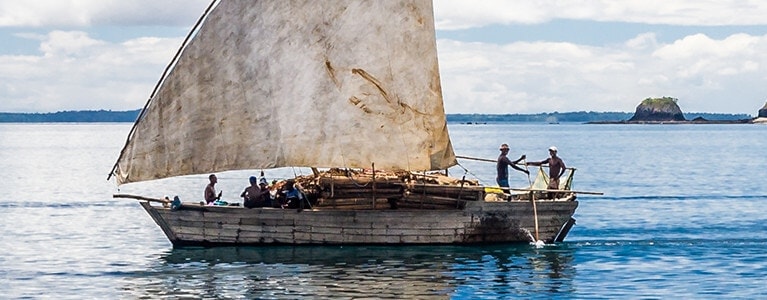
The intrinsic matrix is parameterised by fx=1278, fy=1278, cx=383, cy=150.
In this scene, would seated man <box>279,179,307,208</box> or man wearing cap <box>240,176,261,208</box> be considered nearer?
seated man <box>279,179,307,208</box>

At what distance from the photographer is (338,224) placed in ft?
109

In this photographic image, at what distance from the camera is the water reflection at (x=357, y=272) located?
2845 cm

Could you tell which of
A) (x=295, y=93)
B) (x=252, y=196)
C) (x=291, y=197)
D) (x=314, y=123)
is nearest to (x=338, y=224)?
(x=291, y=197)

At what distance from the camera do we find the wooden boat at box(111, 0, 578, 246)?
107 feet

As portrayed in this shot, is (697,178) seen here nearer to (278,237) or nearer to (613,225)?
(613,225)

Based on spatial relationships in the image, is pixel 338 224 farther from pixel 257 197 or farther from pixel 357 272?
pixel 357 272

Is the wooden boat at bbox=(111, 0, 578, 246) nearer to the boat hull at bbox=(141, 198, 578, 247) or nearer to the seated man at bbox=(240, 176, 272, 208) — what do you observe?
the boat hull at bbox=(141, 198, 578, 247)

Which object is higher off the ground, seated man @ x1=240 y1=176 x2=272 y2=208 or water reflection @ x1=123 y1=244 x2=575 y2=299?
seated man @ x1=240 y1=176 x2=272 y2=208

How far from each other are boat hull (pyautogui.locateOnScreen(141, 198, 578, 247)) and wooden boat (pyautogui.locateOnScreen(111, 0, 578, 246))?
1.4 inches

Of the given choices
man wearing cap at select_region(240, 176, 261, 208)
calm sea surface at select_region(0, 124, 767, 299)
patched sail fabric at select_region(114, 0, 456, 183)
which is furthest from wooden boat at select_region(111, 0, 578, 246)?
calm sea surface at select_region(0, 124, 767, 299)

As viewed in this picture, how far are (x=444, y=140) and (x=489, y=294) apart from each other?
7.07m

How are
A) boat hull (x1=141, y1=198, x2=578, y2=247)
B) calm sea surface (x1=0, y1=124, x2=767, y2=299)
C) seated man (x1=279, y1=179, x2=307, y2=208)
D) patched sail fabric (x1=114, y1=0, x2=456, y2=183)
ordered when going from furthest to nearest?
boat hull (x1=141, y1=198, x2=578, y2=247), seated man (x1=279, y1=179, x2=307, y2=208), patched sail fabric (x1=114, y1=0, x2=456, y2=183), calm sea surface (x1=0, y1=124, x2=767, y2=299)

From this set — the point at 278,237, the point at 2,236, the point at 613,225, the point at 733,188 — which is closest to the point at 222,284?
the point at 278,237

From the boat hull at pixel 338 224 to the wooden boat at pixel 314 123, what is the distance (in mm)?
37
